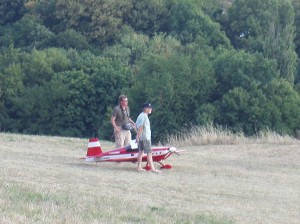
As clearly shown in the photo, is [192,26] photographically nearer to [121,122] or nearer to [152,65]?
[152,65]

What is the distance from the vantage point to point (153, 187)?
1888 centimetres

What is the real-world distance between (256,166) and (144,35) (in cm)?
3880

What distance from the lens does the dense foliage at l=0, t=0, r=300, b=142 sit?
4091cm

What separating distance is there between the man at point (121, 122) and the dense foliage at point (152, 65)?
49.7 ft

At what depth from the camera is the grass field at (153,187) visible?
46.1ft

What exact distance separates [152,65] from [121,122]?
21.2 m

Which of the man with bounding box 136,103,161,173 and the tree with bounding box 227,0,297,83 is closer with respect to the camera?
the man with bounding box 136,103,161,173

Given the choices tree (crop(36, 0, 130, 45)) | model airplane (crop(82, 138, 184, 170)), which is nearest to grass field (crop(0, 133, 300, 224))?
model airplane (crop(82, 138, 184, 170))

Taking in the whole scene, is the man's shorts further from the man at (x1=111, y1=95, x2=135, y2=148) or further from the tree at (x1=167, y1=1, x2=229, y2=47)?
the tree at (x1=167, y1=1, x2=229, y2=47)

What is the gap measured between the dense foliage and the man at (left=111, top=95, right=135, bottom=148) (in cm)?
1514

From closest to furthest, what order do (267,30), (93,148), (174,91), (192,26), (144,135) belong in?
(144,135), (93,148), (174,91), (267,30), (192,26)

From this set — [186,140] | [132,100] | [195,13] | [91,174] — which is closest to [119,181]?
[91,174]

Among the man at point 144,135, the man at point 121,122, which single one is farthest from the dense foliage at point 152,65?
the man at point 144,135

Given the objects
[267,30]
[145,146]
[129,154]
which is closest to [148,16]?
[267,30]
